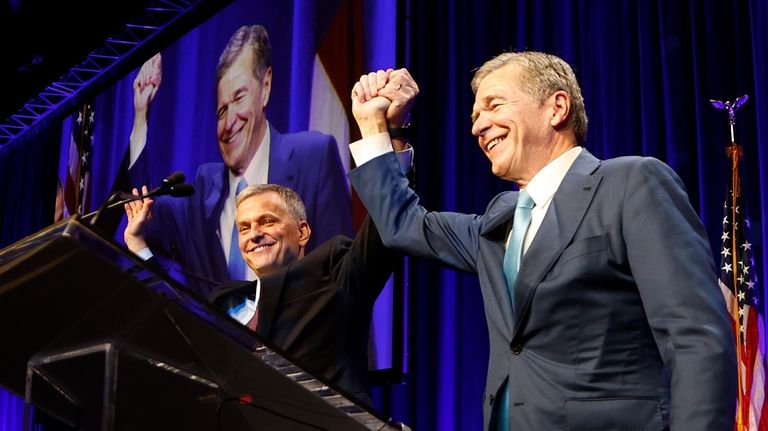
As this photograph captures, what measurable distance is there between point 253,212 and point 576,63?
208 cm

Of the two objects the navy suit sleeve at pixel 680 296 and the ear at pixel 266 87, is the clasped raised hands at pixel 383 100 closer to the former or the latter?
the navy suit sleeve at pixel 680 296

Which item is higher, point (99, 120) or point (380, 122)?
point (99, 120)

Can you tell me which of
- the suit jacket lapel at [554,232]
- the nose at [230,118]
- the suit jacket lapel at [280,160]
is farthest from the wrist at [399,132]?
the nose at [230,118]

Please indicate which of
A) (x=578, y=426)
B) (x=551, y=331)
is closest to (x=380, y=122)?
(x=551, y=331)

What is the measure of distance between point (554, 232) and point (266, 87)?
292 centimetres

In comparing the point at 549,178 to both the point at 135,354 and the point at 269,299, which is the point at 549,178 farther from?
the point at 269,299

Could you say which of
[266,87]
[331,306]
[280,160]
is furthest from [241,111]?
[331,306]

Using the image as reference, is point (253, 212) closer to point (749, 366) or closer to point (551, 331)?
point (551, 331)

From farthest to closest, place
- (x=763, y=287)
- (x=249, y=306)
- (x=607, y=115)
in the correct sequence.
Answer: (x=607, y=115) < (x=763, y=287) < (x=249, y=306)

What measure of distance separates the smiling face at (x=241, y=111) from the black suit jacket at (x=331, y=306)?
1.84 m

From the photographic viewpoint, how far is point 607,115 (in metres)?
4.28

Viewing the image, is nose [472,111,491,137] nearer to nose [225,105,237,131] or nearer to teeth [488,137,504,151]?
teeth [488,137,504,151]

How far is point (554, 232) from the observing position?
5.44ft

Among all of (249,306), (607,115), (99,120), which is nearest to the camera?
(249,306)
